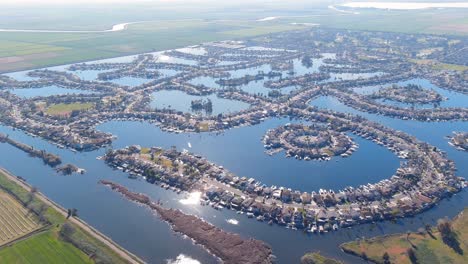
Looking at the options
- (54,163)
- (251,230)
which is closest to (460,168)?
(251,230)

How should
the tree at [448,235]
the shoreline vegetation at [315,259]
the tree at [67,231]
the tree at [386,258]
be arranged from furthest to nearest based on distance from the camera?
1. the tree at [67,231]
2. the tree at [448,235]
3. the shoreline vegetation at [315,259]
4. the tree at [386,258]

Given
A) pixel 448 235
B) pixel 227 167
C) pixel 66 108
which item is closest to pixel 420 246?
pixel 448 235

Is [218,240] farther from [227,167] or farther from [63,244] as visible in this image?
[227,167]

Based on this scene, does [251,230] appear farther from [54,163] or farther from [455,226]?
[54,163]

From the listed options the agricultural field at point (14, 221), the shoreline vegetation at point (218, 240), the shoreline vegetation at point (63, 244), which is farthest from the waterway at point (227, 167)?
the agricultural field at point (14, 221)

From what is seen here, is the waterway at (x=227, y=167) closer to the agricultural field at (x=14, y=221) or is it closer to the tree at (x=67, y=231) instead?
the tree at (x=67, y=231)
